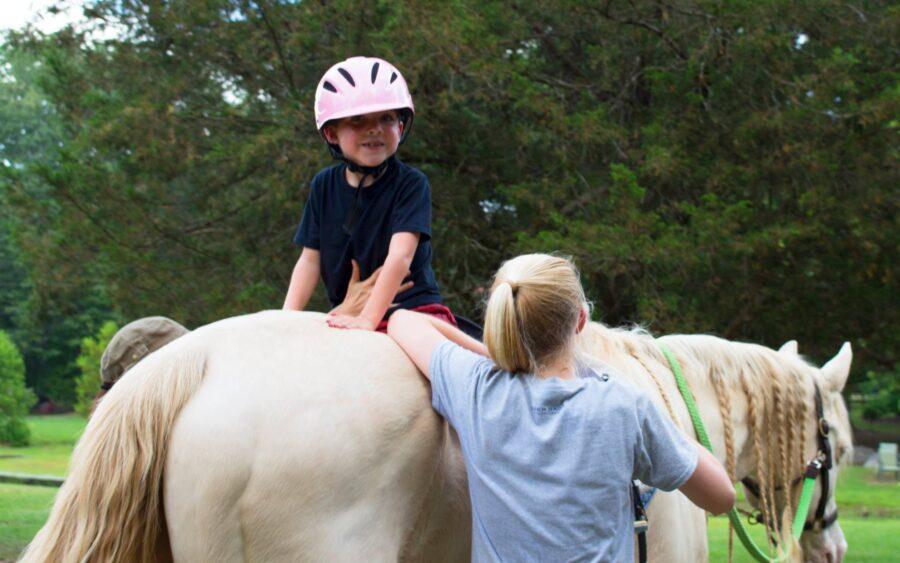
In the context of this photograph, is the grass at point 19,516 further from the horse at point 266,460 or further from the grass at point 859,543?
the grass at point 859,543

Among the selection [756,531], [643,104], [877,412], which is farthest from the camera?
[877,412]

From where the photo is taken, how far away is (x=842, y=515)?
51.8 feet

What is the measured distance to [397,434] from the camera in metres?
2.55

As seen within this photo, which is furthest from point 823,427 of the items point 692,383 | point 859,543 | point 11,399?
point 11,399

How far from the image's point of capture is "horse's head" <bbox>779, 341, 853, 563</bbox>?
13.9ft

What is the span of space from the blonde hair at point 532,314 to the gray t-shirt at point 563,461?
71 mm

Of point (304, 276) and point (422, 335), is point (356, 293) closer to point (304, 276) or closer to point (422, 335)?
point (304, 276)

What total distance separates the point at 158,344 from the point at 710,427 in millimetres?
2958

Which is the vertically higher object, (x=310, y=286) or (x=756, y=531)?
(x=310, y=286)

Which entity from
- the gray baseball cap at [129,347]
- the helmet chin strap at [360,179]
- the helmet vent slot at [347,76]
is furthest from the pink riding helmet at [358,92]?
the gray baseball cap at [129,347]

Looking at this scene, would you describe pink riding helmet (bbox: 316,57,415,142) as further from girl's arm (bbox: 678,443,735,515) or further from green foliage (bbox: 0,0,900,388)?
green foliage (bbox: 0,0,900,388)

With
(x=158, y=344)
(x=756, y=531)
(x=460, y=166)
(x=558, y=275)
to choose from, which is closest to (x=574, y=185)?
(x=460, y=166)

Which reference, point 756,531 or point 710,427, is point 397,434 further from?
point 756,531

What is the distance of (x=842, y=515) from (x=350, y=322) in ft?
Result: 49.3
